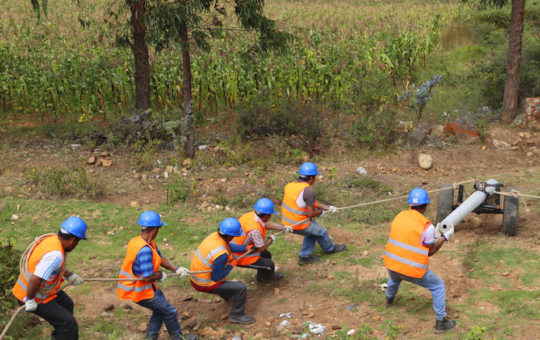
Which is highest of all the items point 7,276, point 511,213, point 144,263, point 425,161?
point 144,263

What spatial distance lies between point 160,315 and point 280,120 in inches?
304

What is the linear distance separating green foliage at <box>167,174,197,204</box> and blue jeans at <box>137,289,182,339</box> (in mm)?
4209

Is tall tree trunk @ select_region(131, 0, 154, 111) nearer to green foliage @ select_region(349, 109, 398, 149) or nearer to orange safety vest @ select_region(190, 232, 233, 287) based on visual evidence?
green foliage @ select_region(349, 109, 398, 149)

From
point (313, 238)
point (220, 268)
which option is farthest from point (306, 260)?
point (220, 268)

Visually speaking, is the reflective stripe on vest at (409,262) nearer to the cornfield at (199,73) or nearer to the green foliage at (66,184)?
the green foliage at (66,184)

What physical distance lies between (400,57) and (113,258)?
11953 mm

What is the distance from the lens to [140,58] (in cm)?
1256

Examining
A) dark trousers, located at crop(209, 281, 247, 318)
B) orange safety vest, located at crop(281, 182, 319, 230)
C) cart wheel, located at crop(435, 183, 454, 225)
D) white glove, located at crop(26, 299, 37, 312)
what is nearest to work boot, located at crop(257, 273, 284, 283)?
orange safety vest, located at crop(281, 182, 319, 230)

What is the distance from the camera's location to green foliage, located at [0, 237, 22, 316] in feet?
17.8

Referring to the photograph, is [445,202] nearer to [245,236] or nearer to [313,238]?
[313,238]

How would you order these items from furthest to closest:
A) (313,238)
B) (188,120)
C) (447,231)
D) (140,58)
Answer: (140,58), (188,120), (313,238), (447,231)

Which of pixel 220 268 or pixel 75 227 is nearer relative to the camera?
pixel 75 227

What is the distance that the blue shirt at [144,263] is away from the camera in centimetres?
511

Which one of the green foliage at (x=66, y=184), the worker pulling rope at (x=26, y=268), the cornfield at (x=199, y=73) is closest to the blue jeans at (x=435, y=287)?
the worker pulling rope at (x=26, y=268)
